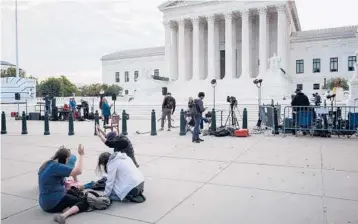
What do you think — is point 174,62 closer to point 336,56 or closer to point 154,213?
point 336,56

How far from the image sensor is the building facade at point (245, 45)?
46.8m

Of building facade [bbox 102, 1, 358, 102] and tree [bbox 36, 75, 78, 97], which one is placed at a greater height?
building facade [bbox 102, 1, 358, 102]

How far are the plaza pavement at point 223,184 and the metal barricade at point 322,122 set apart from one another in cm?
191

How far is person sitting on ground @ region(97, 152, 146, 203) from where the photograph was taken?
15.4 feet

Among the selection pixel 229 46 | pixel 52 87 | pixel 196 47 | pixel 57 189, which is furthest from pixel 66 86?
pixel 57 189

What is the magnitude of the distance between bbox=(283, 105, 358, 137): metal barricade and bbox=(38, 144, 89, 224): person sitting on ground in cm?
961

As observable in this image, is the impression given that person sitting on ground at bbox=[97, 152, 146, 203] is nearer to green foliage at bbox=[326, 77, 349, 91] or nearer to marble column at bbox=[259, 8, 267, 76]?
marble column at bbox=[259, 8, 267, 76]

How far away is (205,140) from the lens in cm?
1138

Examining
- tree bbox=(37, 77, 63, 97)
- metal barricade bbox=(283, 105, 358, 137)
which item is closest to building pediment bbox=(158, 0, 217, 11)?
tree bbox=(37, 77, 63, 97)

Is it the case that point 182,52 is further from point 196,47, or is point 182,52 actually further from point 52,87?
point 52,87

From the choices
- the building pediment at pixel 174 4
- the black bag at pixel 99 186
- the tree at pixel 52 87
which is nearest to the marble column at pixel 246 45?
the building pediment at pixel 174 4

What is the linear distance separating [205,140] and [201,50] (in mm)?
43165

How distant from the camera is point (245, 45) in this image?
4725 cm

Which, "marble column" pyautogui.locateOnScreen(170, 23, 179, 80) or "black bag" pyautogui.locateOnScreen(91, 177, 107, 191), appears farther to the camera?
"marble column" pyautogui.locateOnScreen(170, 23, 179, 80)
